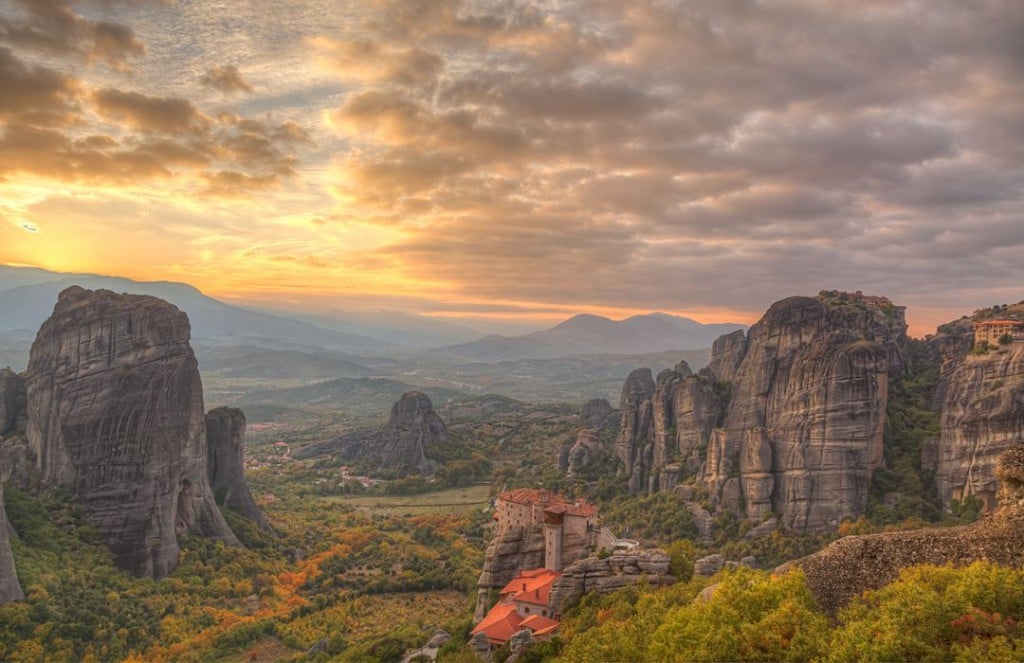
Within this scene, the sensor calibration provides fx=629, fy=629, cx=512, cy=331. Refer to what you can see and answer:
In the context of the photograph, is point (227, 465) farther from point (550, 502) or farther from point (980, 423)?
point (980, 423)

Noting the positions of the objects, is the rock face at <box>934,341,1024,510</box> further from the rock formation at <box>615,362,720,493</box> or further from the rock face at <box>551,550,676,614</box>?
the rock face at <box>551,550,676,614</box>

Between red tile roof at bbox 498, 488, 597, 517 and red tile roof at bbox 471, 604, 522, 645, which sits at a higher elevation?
red tile roof at bbox 498, 488, 597, 517

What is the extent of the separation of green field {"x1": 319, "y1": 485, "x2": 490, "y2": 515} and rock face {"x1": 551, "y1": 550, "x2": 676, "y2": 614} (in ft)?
204

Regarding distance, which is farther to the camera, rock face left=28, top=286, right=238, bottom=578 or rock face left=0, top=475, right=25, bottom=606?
rock face left=28, top=286, right=238, bottom=578

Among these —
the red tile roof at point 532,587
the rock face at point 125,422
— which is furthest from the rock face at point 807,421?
the rock face at point 125,422

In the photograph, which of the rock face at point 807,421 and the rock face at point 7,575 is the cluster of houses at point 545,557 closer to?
the rock face at point 807,421

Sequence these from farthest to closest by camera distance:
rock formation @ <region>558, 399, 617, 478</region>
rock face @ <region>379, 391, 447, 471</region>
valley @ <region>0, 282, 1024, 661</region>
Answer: rock face @ <region>379, 391, 447, 471</region> → rock formation @ <region>558, 399, 617, 478</region> → valley @ <region>0, 282, 1024, 661</region>

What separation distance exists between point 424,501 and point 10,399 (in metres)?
62.5

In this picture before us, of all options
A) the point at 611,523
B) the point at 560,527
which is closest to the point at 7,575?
the point at 560,527

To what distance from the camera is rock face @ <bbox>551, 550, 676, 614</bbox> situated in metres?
36.3

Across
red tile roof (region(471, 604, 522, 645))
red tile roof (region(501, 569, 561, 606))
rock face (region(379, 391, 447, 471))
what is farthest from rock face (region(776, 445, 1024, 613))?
rock face (region(379, 391, 447, 471))

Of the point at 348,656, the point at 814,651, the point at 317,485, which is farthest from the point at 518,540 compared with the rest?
the point at 317,485

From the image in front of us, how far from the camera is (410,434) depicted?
13475cm

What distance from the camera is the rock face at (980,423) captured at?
49531 mm
